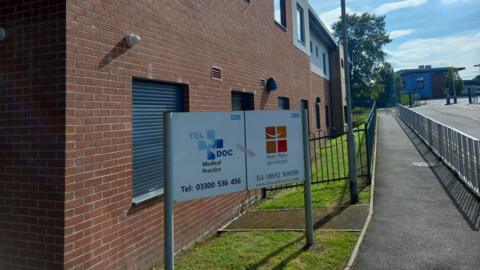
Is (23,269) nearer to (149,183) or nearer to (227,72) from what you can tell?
(149,183)

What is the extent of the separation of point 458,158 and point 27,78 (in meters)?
8.63

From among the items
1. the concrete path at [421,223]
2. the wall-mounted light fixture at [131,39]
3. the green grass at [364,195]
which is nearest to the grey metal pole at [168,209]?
the wall-mounted light fixture at [131,39]

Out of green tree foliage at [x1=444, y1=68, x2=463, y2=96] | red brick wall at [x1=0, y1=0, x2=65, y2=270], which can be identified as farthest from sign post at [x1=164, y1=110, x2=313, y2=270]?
green tree foliage at [x1=444, y1=68, x2=463, y2=96]

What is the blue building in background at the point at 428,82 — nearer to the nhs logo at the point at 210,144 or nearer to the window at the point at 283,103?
the window at the point at 283,103

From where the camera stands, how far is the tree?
58969 millimetres

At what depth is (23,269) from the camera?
146 inches

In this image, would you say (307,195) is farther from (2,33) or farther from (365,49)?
(365,49)

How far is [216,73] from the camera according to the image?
22.4ft

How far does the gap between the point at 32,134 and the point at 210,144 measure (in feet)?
5.96

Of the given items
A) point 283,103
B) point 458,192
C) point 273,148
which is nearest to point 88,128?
point 273,148

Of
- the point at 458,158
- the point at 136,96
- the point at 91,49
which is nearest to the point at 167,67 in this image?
the point at 136,96

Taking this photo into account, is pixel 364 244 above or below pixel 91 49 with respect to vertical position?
below

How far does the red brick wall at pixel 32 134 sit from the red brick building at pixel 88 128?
0.03 ft

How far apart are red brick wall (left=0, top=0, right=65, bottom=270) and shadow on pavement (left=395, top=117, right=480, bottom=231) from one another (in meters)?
5.53
